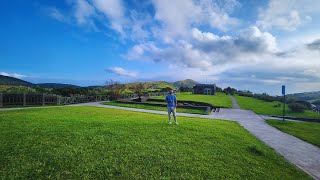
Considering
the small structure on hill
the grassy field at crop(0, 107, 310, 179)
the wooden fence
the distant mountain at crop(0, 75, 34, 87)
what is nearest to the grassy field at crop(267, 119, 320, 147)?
the grassy field at crop(0, 107, 310, 179)

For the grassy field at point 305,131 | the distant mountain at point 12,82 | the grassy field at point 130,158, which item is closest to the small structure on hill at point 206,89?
the distant mountain at point 12,82

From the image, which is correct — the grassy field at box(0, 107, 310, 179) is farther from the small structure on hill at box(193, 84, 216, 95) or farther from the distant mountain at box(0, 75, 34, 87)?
the small structure on hill at box(193, 84, 216, 95)

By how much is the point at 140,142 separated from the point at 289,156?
232 inches

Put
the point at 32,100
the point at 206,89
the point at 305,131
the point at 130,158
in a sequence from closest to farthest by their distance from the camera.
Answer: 1. the point at 130,158
2. the point at 305,131
3. the point at 32,100
4. the point at 206,89

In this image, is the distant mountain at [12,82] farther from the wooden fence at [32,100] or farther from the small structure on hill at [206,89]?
the small structure on hill at [206,89]

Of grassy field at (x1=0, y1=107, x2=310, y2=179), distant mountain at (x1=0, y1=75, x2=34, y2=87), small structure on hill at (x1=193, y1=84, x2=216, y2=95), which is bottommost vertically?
grassy field at (x1=0, y1=107, x2=310, y2=179)

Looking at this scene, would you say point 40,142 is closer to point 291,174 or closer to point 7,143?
point 7,143

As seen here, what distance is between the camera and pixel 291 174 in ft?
19.5

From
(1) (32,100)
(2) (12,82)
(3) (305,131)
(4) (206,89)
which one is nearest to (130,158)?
(3) (305,131)

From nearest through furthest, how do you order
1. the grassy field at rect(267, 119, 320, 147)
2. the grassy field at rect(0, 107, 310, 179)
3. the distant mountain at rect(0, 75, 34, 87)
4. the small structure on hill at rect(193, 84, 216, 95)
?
the grassy field at rect(0, 107, 310, 179) → the grassy field at rect(267, 119, 320, 147) → the distant mountain at rect(0, 75, 34, 87) → the small structure on hill at rect(193, 84, 216, 95)

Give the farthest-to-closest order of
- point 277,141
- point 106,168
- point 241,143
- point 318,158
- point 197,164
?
point 277,141 < point 241,143 < point 318,158 < point 197,164 < point 106,168

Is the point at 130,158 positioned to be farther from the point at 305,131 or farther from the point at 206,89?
the point at 206,89

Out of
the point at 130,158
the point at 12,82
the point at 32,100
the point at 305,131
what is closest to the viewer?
the point at 130,158

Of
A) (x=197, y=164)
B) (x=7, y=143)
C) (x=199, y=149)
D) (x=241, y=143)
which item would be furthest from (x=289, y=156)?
(x=7, y=143)
